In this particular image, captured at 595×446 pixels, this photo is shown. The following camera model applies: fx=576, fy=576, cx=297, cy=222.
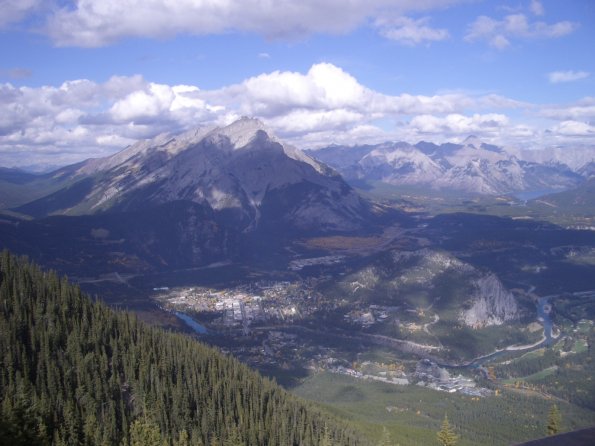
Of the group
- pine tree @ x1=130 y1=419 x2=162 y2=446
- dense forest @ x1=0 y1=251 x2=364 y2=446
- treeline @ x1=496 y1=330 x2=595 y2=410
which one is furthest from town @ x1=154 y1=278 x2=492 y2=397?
pine tree @ x1=130 y1=419 x2=162 y2=446

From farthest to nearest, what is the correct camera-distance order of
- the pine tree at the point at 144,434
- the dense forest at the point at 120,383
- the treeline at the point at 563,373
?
the treeline at the point at 563,373 → the dense forest at the point at 120,383 → the pine tree at the point at 144,434

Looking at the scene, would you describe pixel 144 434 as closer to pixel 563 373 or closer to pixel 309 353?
pixel 309 353

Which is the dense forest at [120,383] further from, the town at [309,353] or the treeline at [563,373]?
the treeline at [563,373]

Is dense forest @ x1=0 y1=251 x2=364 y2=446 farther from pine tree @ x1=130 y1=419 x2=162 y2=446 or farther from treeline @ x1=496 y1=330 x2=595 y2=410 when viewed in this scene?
treeline @ x1=496 y1=330 x2=595 y2=410

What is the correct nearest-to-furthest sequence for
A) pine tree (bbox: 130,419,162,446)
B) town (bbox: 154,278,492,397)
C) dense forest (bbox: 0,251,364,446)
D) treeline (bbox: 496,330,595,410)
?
pine tree (bbox: 130,419,162,446)
dense forest (bbox: 0,251,364,446)
treeline (bbox: 496,330,595,410)
town (bbox: 154,278,492,397)

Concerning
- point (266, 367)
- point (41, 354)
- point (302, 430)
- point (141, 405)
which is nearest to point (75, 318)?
point (41, 354)

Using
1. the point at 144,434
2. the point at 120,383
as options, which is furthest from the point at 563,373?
the point at 144,434

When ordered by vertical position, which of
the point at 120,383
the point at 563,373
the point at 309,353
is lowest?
the point at 563,373

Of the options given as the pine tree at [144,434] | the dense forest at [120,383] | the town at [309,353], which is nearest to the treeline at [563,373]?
the town at [309,353]
